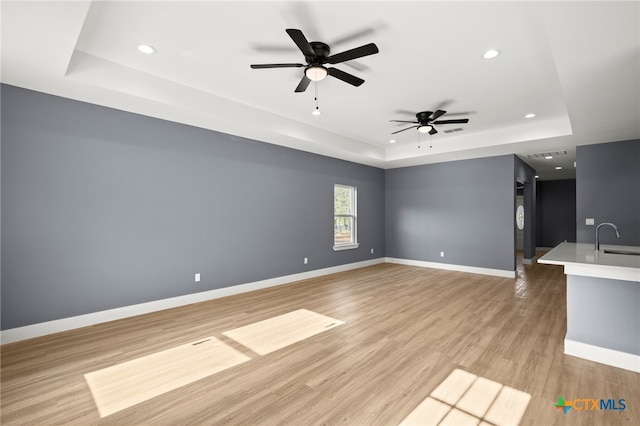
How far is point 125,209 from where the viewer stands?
383 cm

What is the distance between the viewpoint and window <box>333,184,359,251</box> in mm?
7086

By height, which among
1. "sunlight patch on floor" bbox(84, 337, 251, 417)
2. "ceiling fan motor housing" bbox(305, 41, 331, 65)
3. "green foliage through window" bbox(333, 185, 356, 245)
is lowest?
"sunlight patch on floor" bbox(84, 337, 251, 417)

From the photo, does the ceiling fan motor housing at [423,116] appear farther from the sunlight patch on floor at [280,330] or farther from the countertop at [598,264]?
the sunlight patch on floor at [280,330]

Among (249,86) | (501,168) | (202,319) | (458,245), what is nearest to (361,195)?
(458,245)

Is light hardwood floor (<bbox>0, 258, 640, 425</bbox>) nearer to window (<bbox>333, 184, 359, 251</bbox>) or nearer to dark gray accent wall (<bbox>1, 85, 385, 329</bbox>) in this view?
dark gray accent wall (<bbox>1, 85, 385, 329</bbox>)

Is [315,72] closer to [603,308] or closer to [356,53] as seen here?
[356,53]

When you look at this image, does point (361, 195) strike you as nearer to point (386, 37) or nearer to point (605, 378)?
point (386, 37)

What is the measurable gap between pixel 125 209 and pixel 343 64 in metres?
3.28

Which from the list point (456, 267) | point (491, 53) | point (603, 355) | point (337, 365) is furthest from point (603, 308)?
point (456, 267)

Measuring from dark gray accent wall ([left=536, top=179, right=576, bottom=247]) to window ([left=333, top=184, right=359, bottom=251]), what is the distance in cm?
789

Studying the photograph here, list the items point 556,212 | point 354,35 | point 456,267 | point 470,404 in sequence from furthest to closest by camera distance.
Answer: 1. point 556,212
2. point 456,267
3. point 354,35
4. point 470,404

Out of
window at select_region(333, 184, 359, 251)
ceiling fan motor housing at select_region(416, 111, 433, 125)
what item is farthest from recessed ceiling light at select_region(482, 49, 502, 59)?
window at select_region(333, 184, 359, 251)

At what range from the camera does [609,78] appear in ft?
9.52

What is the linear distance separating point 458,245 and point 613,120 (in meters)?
3.72
